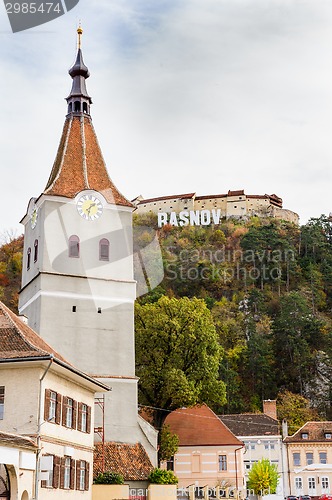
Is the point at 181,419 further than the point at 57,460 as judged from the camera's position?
Yes

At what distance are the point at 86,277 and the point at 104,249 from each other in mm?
2104

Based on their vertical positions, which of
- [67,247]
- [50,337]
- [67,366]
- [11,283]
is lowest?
[67,366]

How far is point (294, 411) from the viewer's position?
74438mm

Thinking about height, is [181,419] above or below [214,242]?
below


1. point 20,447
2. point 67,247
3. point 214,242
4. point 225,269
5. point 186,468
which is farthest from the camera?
point 214,242

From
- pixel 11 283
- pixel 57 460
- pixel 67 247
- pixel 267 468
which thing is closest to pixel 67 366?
pixel 57 460

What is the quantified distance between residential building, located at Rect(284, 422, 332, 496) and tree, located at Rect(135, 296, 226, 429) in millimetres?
22106

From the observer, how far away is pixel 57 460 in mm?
24250

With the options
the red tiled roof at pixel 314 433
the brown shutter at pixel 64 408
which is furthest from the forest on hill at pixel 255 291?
the brown shutter at pixel 64 408

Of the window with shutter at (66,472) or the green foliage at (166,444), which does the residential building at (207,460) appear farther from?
the window with shutter at (66,472)

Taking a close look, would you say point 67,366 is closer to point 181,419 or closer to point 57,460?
point 57,460

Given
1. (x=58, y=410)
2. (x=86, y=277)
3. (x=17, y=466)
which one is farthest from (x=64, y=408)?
(x=86, y=277)

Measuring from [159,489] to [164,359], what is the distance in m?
9.95

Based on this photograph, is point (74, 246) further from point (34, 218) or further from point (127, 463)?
point (127, 463)
